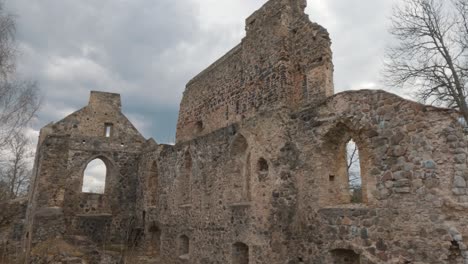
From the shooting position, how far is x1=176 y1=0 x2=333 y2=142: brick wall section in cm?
1044

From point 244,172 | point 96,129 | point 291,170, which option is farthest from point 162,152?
point 291,170

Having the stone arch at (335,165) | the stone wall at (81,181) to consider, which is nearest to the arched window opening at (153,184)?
the stone wall at (81,181)

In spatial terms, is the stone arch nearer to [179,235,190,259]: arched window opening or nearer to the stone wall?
[179,235,190,259]: arched window opening

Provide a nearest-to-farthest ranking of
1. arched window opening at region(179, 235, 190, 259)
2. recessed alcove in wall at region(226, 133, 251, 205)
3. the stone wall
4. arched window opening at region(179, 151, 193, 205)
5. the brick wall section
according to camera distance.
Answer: the brick wall section
recessed alcove in wall at region(226, 133, 251, 205)
arched window opening at region(179, 235, 190, 259)
arched window opening at region(179, 151, 193, 205)
the stone wall

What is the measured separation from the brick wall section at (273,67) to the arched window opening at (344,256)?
4.21 meters

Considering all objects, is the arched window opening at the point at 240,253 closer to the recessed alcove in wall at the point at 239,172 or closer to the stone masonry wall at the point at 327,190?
the stone masonry wall at the point at 327,190

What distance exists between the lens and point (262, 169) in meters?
9.96

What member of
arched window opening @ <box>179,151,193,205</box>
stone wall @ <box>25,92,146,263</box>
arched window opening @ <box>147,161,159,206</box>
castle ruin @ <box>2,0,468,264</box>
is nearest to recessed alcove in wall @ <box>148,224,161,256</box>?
castle ruin @ <box>2,0,468,264</box>

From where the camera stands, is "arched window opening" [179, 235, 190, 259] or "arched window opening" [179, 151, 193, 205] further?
"arched window opening" [179, 151, 193, 205]

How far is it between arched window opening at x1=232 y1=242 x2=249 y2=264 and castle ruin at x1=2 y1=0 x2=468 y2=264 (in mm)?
29

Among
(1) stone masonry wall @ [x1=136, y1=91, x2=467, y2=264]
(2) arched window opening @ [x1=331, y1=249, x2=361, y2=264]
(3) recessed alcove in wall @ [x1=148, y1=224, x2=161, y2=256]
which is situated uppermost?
(1) stone masonry wall @ [x1=136, y1=91, x2=467, y2=264]

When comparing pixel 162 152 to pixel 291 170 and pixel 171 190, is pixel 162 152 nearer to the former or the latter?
pixel 171 190

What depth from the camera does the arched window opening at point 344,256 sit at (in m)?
7.68

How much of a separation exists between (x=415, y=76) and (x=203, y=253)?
379 inches
